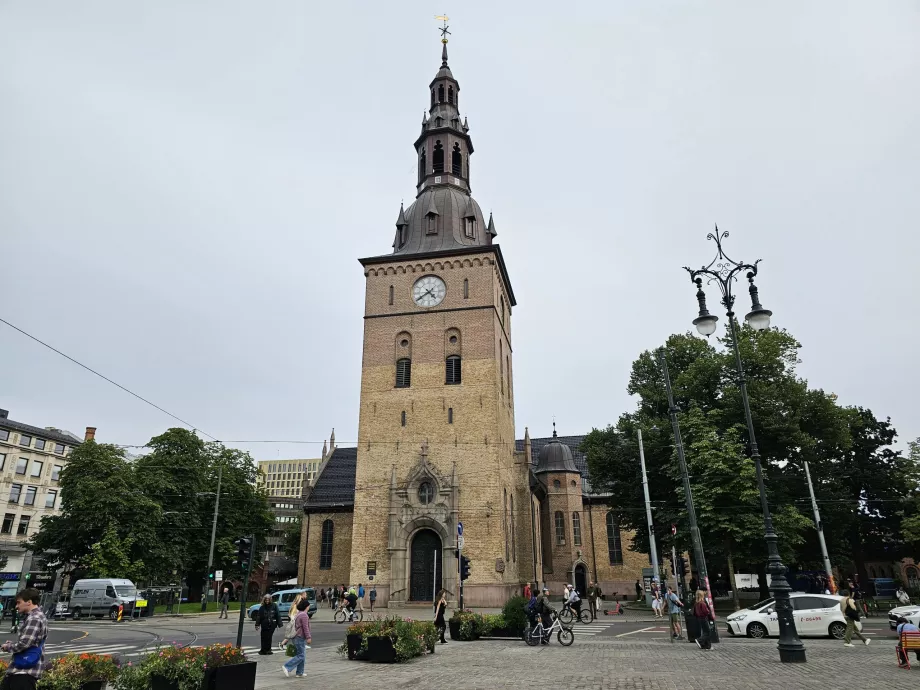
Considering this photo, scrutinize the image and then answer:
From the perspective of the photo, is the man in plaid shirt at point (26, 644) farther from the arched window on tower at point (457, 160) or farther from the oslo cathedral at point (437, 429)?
the arched window on tower at point (457, 160)

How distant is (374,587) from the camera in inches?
1352

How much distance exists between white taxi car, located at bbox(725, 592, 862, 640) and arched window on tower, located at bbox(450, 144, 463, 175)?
3380 cm

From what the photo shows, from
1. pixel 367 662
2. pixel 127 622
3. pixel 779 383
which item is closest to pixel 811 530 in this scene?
pixel 779 383

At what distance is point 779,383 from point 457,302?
1889cm

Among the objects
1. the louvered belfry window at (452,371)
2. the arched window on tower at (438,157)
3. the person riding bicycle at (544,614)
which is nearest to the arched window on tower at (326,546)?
the louvered belfry window at (452,371)

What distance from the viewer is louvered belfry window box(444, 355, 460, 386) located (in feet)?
125

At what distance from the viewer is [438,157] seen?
1768 inches

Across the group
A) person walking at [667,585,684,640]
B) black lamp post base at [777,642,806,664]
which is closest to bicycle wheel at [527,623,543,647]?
person walking at [667,585,684,640]

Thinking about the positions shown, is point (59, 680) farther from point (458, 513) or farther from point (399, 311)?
point (399, 311)

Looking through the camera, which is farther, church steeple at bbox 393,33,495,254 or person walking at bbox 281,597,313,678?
church steeple at bbox 393,33,495,254

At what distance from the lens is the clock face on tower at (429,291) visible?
4019 centimetres

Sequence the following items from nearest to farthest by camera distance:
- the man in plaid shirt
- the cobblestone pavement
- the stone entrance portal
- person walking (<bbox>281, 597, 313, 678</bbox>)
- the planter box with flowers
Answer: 1. the man in plaid shirt
2. the planter box with flowers
3. the cobblestone pavement
4. person walking (<bbox>281, 597, 313, 678</bbox>)
5. the stone entrance portal

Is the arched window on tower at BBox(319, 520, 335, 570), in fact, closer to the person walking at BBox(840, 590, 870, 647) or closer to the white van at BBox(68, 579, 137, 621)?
the white van at BBox(68, 579, 137, 621)

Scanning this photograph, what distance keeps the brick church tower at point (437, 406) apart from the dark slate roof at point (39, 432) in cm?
3865
